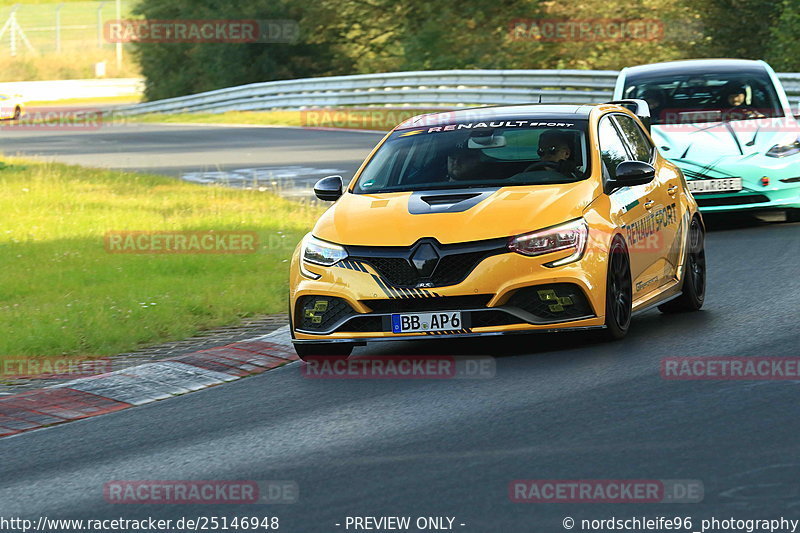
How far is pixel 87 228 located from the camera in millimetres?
16672

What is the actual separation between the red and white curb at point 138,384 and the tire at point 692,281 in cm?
282

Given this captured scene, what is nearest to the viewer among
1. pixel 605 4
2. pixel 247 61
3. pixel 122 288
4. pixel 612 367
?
pixel 612 367

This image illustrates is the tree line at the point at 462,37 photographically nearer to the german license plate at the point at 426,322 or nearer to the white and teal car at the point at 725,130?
the white and teal car at the point at 725,130

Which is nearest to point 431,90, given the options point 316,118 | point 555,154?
point 316,118

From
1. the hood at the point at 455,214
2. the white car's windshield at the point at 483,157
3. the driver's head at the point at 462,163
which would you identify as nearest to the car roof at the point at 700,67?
the white car's windshield at the point at 483,157

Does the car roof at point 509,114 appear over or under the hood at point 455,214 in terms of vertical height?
over

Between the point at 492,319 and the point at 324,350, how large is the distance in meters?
1.22

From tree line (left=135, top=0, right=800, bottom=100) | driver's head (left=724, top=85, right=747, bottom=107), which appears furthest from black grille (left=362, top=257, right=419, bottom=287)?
tree line (left=135, top=0, right=800, bottom=100)

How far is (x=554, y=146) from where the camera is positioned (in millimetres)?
9898

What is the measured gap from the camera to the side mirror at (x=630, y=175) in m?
9.44

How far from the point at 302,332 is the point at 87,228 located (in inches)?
319

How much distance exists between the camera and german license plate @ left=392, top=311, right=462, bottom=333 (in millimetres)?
8672

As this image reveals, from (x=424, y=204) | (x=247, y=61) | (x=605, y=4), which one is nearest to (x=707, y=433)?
(x=424, y=204)

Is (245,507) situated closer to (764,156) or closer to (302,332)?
(302,332)
